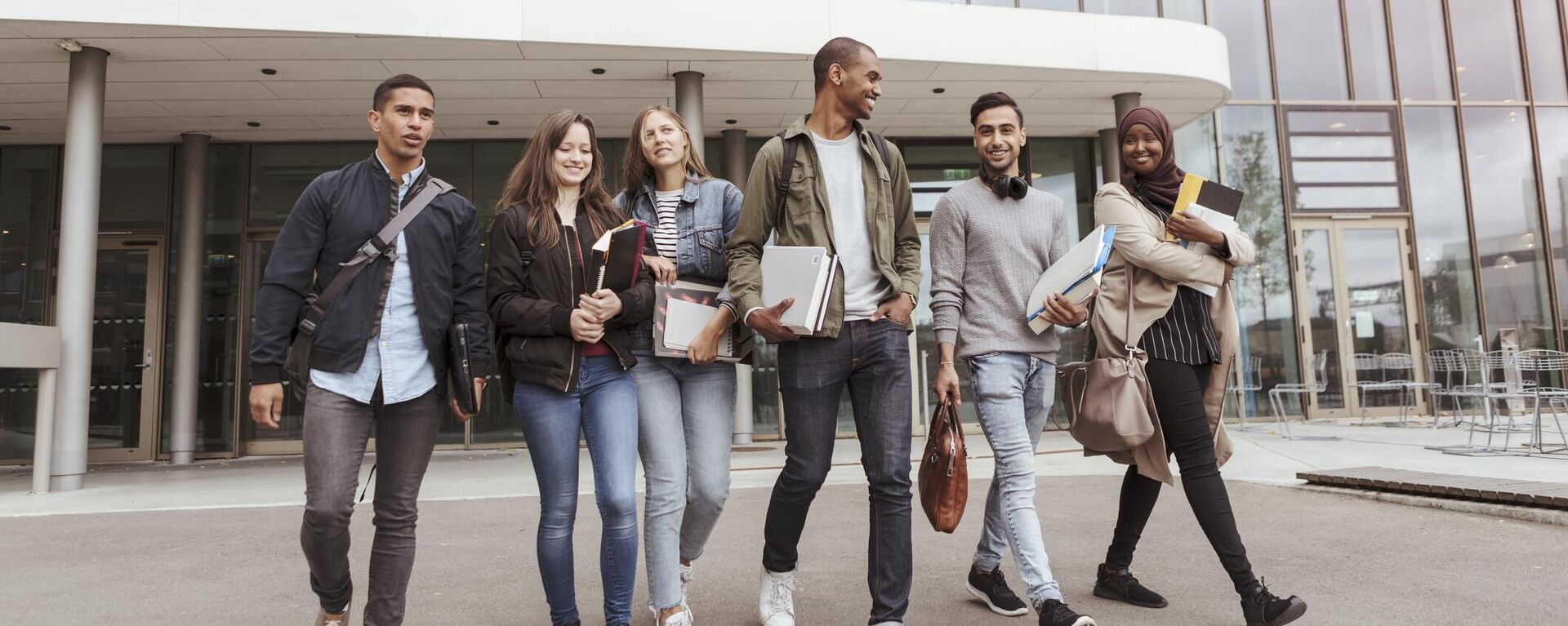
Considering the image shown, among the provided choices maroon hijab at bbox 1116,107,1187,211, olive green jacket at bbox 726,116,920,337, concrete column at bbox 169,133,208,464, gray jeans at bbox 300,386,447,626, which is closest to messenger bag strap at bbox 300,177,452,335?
gray jeans at bbox 300,386,447,626

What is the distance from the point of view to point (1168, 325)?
301 cm

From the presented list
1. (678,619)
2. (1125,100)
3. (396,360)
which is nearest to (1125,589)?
(678,619)

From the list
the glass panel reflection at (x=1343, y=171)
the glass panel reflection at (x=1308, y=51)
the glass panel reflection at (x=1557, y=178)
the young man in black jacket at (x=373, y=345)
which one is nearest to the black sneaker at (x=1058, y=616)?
the young man in black jacket at (x=373, y=345)

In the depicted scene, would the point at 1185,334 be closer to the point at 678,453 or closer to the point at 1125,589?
the point at 1125,589

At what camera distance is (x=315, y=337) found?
8.10ft

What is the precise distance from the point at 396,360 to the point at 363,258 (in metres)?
0.30

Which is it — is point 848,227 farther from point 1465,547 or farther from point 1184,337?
point 1465,547

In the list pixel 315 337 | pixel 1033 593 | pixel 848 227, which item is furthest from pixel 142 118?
pixel 1033 593

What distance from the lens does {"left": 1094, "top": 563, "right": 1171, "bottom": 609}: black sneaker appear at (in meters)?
3.09

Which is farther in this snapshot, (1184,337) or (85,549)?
(85,549)

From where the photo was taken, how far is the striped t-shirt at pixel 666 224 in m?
2.98

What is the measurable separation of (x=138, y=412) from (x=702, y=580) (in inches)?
358

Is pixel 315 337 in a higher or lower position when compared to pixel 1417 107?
lower

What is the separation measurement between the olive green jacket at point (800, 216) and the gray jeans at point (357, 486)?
987 mm
